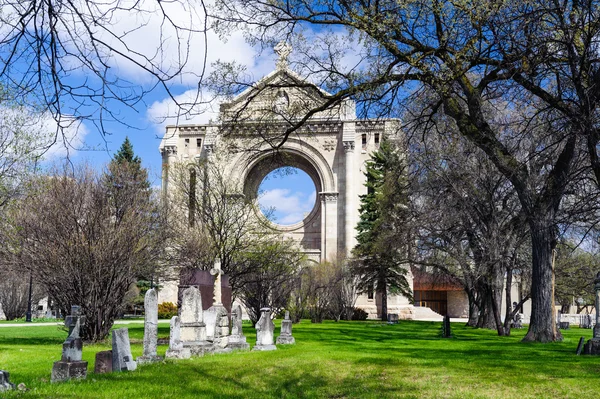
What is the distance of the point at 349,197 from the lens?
5075 cm

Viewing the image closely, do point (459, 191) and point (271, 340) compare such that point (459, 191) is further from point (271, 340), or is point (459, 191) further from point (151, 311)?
point (151, 311)

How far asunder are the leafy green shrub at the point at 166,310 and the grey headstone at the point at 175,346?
33.3m

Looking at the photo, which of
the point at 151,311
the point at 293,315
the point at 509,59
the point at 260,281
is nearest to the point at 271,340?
the point at 151,311

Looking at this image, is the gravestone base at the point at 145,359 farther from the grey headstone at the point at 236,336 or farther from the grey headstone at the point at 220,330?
the grey headstone at the point at 236,336

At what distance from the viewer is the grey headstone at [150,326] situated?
38.4 feet

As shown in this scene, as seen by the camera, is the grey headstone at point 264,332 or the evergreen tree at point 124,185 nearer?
the grey headstone at point 264,332

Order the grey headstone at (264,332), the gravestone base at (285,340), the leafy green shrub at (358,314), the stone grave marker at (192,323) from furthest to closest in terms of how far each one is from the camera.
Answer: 1. the leafy green shrub at (358,314)
2. the gravestone base at (285,340)
3. the grey headstone at (264,332)
4. the stone grave marker at (192,323)

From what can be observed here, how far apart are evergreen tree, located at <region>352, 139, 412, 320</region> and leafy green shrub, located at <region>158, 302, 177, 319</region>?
14.3 meters

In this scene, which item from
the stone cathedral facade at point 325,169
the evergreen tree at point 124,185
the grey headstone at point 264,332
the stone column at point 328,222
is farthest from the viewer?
the stone column at point 328,222

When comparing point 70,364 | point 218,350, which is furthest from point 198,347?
point 70,364

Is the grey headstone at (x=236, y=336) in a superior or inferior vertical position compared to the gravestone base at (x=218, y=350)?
superior

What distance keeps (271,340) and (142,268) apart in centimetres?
598

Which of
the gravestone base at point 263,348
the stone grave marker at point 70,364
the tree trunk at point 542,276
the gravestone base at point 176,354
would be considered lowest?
the gravestone base at point 263,348

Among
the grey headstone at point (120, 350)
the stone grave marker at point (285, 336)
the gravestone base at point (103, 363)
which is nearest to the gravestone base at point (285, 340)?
the stone grave marker at point (285, 336)
